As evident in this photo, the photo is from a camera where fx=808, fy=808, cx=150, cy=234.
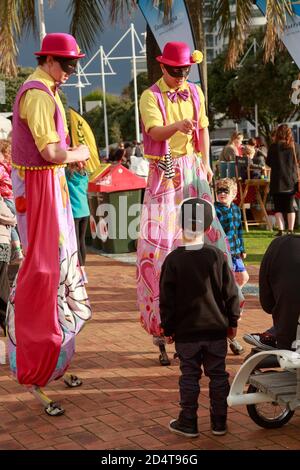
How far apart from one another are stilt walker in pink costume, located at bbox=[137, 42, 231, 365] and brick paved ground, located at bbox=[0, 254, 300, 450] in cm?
44

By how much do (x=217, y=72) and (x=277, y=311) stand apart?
50017 mm

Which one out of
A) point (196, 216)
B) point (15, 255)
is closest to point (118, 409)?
point (196, 216)

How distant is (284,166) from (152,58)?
2.66 metres

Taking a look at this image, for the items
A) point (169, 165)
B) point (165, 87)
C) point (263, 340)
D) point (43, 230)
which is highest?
point (165, 87)

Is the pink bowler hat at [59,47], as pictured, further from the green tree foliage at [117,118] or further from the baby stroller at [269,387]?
the green tree foliage at [117,118]

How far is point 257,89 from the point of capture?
45.8 meters

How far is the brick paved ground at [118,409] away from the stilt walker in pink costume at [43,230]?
24 centimetres

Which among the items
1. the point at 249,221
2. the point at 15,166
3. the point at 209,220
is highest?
the point at 15,166

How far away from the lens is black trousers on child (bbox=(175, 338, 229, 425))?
447 cm

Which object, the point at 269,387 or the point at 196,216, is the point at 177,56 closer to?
the point at 196,216
